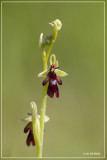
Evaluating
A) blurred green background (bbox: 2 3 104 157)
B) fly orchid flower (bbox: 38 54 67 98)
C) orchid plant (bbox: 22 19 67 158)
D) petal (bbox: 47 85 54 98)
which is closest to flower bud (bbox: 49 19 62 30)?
orchid plant (bbox: 22 19 67 158)

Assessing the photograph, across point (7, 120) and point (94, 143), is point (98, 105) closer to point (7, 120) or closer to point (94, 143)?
point (94, 143)

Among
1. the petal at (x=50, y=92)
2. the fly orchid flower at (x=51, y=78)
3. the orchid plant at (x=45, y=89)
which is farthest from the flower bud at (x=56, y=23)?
the petal at (x=50, y=92)

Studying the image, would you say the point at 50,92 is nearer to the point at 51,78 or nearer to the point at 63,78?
the point at 51,78

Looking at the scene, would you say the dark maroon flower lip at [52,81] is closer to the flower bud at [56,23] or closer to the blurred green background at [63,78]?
the flower bud at [56,23]

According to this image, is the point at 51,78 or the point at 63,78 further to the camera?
the point at 63,78

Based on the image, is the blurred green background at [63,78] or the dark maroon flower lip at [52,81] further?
the blurred green background at [63,78]

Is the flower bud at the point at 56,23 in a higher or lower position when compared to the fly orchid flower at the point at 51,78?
higher

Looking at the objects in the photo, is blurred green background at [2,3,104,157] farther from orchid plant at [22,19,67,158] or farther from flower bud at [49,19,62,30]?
flower bud at [49,19,62,30]

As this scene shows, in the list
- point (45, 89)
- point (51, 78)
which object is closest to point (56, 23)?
point (51, 78)
